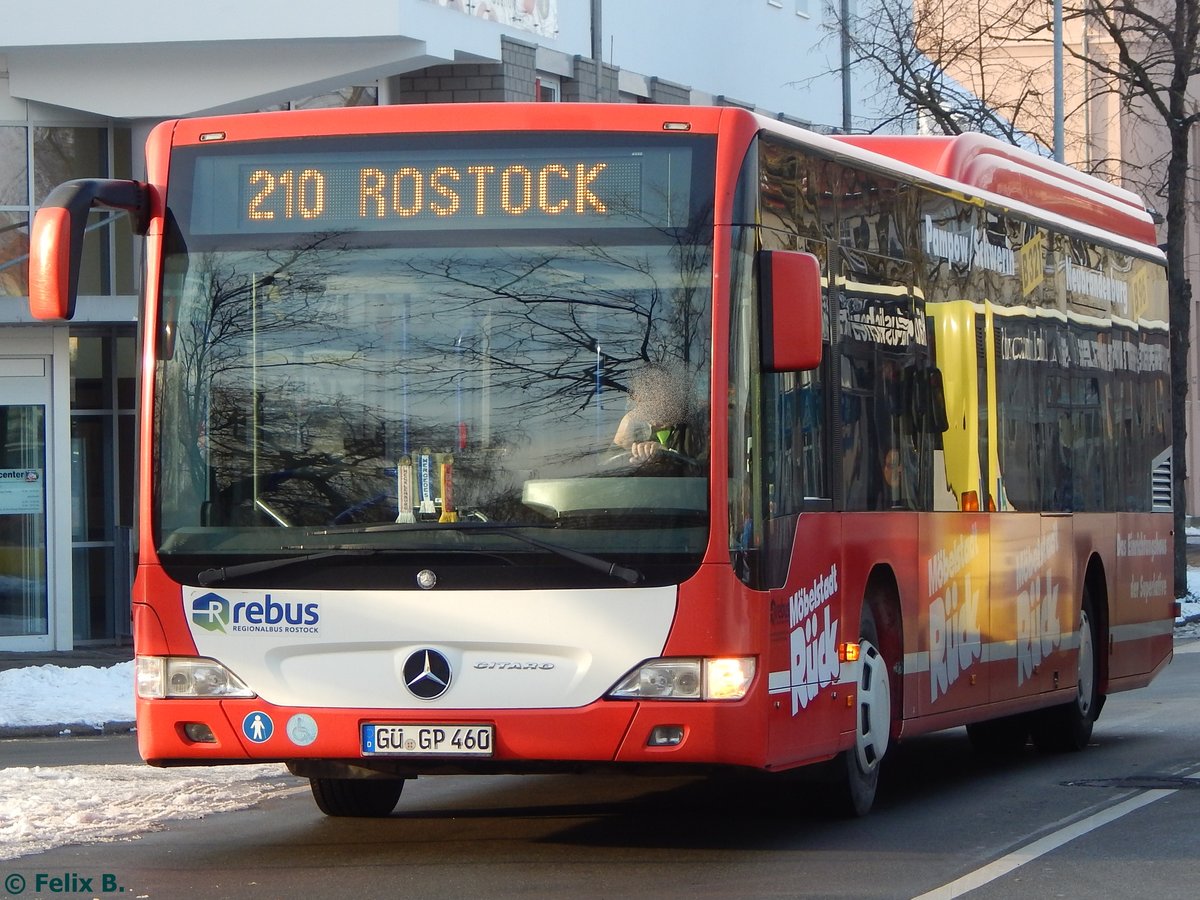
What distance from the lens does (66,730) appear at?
16234mm

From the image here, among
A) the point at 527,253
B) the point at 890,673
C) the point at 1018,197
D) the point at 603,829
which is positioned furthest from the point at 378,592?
the point at 1018,197

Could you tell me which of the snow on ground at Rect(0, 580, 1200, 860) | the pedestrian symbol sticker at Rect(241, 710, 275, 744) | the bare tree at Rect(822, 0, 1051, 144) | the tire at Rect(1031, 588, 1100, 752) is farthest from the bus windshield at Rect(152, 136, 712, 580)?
the bare tree at Rect(822, 0, 1051, 144)

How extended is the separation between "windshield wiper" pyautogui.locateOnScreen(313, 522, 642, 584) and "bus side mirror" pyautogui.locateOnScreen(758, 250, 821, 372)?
976mm

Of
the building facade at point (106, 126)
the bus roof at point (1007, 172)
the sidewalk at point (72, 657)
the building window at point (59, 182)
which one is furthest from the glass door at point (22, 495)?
the bus roof at point (1007, 172)

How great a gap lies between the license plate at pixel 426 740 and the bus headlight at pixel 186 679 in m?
0.51

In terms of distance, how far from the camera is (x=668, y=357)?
8.65 meters

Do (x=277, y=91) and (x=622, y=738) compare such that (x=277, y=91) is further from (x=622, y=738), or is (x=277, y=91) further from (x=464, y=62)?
(x=622, y=738)

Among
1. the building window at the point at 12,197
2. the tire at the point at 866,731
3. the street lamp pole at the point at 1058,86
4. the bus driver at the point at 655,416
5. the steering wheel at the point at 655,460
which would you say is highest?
the street lamp pole at the point at 1058,86

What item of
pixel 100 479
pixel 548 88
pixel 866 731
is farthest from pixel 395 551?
pixel 548 88

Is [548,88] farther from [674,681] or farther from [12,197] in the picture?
[674,681]

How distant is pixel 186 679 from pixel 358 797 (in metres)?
2.03

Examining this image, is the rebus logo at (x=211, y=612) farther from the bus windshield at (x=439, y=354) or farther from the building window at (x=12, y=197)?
the building window at (x=12, y=197)

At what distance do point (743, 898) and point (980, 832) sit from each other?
86.9 inches

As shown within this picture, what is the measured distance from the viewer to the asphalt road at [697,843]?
335 inches
